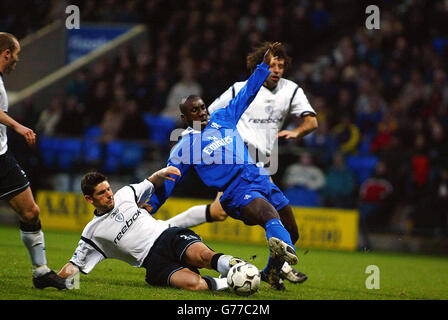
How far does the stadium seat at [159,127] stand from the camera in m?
15.6

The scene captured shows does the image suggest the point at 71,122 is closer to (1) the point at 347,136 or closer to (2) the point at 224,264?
(1) the point at 347,136

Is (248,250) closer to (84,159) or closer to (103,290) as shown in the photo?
(84,159)

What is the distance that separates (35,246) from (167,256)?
1189 mm

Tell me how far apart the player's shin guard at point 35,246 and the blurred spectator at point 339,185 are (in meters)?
8.08

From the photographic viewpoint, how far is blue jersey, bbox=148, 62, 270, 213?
6.95 m

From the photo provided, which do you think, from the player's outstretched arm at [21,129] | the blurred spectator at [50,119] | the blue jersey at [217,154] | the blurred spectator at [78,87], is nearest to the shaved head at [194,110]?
the blue jersey at [217,154]

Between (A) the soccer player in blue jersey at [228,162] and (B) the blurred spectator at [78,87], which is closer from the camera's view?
(A) the soccer player in blue jersey at [228,162]

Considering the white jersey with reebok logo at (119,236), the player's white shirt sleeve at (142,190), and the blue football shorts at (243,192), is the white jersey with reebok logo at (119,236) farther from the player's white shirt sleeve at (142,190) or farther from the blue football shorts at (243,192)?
the blue football shorts at (243,192)

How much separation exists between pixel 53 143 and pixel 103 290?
385 inches

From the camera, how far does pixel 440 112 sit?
1432 centimetres

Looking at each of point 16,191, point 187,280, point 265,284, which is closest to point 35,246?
point 16,191

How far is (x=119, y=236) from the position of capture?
6.55 meters

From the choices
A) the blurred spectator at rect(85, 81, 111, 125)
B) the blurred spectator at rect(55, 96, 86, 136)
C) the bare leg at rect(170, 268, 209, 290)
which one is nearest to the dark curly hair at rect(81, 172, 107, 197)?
the bare leg at rect(170, 268, 209, 290)
